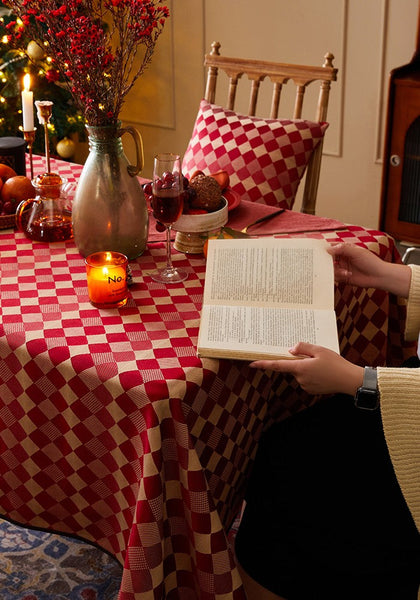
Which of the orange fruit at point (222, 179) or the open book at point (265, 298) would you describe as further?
the orange fruit at point (222, 179)

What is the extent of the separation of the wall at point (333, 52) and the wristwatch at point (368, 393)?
256cm

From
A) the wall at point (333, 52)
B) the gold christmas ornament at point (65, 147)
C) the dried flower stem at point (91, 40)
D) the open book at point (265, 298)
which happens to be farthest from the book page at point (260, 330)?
the gold christmas ornament at point (65, 147)

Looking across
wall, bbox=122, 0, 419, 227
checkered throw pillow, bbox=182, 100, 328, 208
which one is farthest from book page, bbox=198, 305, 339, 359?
wall, bbox=122, 0, 419, 227

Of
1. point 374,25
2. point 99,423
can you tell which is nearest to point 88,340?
point 99,423

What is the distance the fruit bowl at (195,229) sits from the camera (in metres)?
1.69

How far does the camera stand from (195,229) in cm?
169

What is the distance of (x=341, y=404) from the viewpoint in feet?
5.13

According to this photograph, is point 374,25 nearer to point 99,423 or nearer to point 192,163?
point 192,163

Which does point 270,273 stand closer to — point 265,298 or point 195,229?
point 265,298

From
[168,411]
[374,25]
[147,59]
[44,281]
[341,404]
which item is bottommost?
[341,404]

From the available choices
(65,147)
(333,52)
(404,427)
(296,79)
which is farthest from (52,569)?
(333,52)

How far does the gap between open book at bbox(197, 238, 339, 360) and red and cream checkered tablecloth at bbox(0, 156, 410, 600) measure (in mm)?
45

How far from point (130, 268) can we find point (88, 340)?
332 mm

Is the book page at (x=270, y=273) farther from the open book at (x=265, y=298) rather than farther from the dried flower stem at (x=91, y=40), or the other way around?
the dried flower stem at (x=91, y=40)
